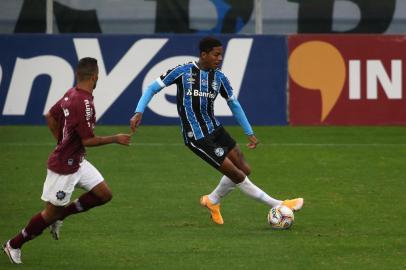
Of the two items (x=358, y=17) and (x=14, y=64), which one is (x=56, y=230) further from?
(x=358, y=17)

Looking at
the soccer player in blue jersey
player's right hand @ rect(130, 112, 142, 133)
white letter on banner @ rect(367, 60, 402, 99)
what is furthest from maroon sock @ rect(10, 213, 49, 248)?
white letter on banner @ rect(367, 60, 402, 99)

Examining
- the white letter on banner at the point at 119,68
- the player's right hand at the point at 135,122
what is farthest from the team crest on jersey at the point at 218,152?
the white letter on banner at the point at 119,68

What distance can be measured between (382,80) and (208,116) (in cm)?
962

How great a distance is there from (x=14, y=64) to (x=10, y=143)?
93.7 inches

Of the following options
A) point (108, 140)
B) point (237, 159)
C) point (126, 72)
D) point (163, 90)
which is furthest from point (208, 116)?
point (126, 72)

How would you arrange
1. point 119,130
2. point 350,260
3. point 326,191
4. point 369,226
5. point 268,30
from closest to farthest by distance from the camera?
→ point 350,260 → point 369,226 → point 326,191 → point 119,130 → point 268,30

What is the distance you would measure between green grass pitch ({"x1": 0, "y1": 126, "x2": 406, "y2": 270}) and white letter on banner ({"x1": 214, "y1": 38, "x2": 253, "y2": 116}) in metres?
0.91

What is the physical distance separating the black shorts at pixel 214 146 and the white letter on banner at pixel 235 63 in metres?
8.86

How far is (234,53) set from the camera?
2102 cm

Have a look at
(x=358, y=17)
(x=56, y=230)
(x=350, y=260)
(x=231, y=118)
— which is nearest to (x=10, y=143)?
(x=231, y=118)

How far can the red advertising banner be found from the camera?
20953mm

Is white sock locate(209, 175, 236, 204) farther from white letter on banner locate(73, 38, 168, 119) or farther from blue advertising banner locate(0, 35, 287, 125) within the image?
white letter on banner locate(73, 38, 168, 119)

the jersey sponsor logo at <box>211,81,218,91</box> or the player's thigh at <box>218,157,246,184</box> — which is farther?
the jersey sponsor logo at <box>211,81,218,91</box>

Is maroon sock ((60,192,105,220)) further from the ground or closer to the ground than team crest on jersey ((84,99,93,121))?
closer to the ground
